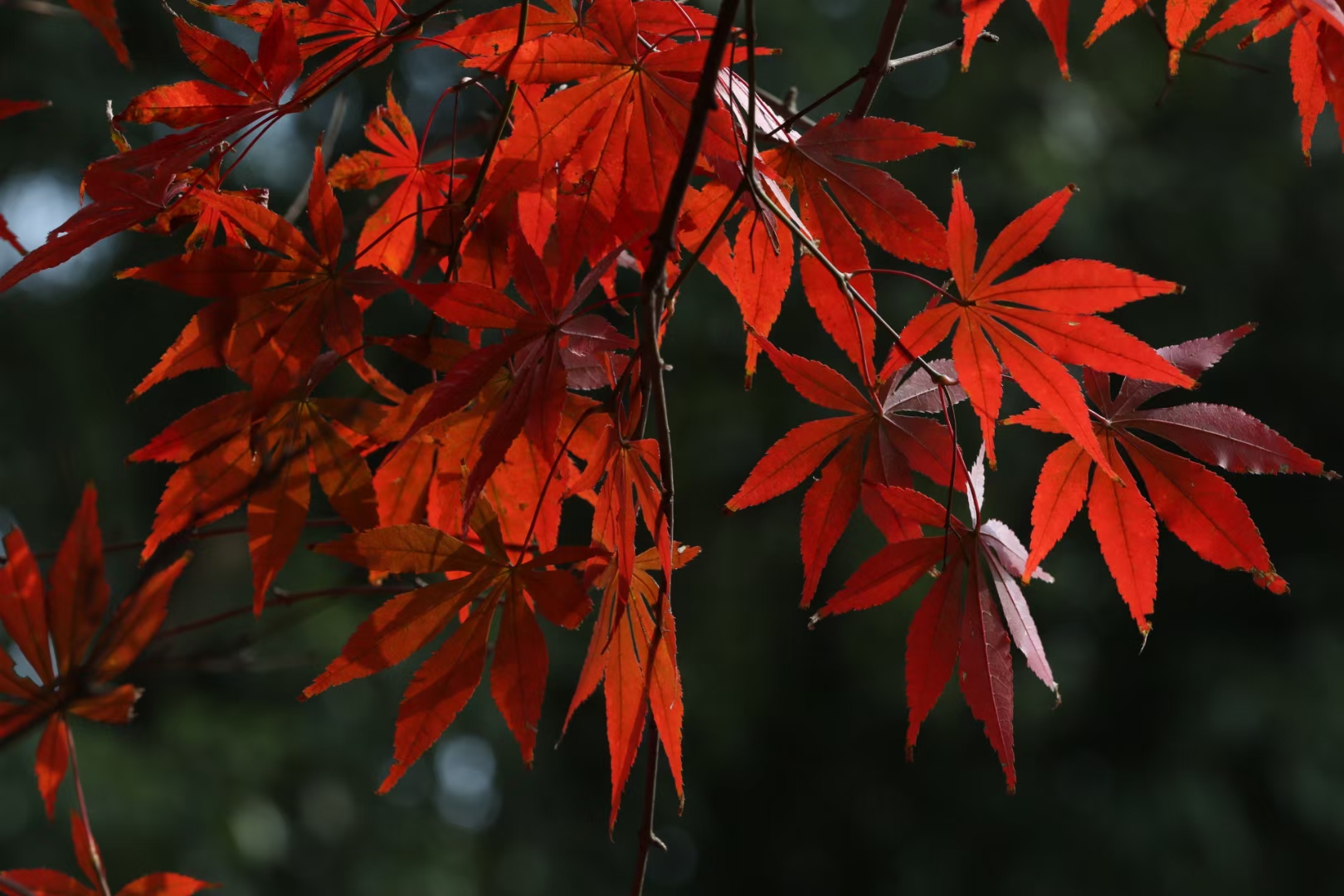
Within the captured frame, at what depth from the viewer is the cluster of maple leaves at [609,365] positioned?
492 mm

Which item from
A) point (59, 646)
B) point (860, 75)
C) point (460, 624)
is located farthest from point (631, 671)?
point (59, 646)

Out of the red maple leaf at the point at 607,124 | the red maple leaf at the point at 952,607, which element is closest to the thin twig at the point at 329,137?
the red maple leaf at the point at 607,124

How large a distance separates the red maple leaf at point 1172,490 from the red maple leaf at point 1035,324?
0.03 meters

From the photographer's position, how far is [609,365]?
0.56m

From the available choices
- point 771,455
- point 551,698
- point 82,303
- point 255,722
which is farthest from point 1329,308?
point 82,303

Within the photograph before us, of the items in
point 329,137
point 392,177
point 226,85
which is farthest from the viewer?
point 329,137

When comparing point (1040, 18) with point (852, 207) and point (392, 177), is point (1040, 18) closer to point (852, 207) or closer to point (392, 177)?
point (852, 207)

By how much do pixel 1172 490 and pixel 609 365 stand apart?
287mm

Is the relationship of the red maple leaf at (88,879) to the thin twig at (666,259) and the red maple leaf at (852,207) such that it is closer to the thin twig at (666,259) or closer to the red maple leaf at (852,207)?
the thin twig at (666,259)

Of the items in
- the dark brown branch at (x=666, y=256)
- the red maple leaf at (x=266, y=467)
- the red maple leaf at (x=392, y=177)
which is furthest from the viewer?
the red maple leaf at (x=392, y=177)

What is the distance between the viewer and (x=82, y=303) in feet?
13.4

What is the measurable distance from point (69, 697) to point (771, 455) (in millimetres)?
492

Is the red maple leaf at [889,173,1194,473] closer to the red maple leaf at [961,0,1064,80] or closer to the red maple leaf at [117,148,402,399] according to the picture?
the red maple leaf at [961,0,1064,80]

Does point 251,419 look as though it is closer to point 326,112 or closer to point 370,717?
point 370,717
